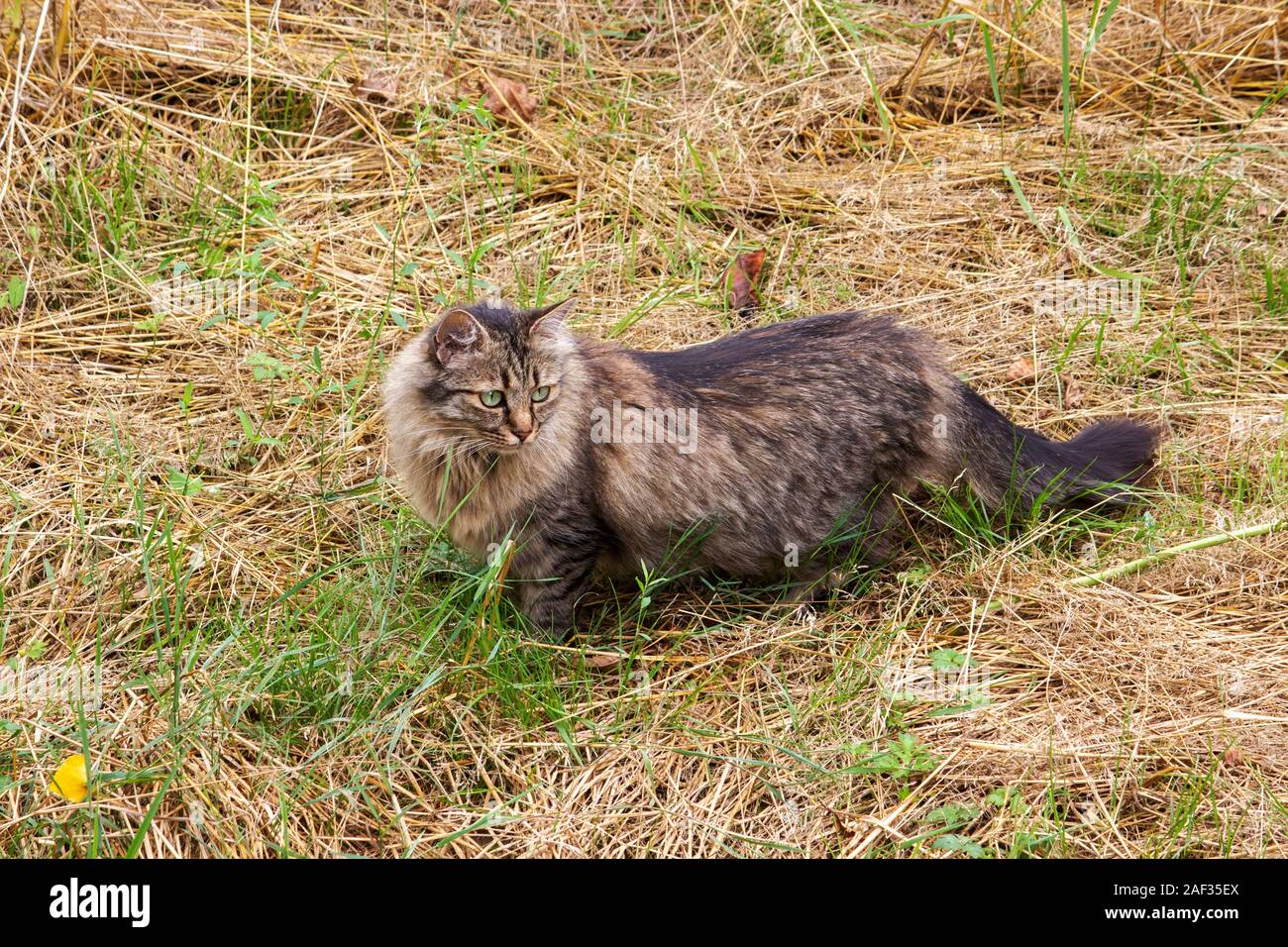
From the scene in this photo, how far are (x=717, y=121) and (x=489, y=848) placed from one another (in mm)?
3733

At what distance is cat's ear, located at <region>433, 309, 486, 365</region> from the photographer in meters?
3.38

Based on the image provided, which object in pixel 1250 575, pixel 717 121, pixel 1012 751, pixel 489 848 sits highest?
pixel 717 121

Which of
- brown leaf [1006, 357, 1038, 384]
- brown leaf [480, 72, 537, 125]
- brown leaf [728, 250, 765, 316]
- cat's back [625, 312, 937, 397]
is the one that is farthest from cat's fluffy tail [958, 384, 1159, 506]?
brown leaf [480, 72, 537, 125]

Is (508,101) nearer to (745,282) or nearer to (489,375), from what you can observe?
(745,282)

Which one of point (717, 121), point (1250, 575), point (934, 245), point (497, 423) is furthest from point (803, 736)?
point (717, 121)

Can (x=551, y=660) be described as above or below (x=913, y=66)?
below

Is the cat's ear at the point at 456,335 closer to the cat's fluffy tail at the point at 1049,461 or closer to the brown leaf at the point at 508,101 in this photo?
the cat's fluffy tail at the point at 1049,461

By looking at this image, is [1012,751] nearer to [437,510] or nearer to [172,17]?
[437,510]

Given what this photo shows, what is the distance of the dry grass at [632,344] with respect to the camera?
2943 mm

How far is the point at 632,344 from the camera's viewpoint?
4.70 meters

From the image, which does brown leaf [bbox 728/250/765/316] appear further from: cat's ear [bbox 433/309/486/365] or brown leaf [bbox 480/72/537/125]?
cat's ear [bbox 433/309/486/365]

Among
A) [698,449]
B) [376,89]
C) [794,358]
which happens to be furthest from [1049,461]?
[376,89]

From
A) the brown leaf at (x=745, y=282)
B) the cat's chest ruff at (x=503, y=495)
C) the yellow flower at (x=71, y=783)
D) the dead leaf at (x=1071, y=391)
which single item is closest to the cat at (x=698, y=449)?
the cat's chest ruff at (x=503, y=495)

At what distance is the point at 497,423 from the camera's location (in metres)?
3.48
